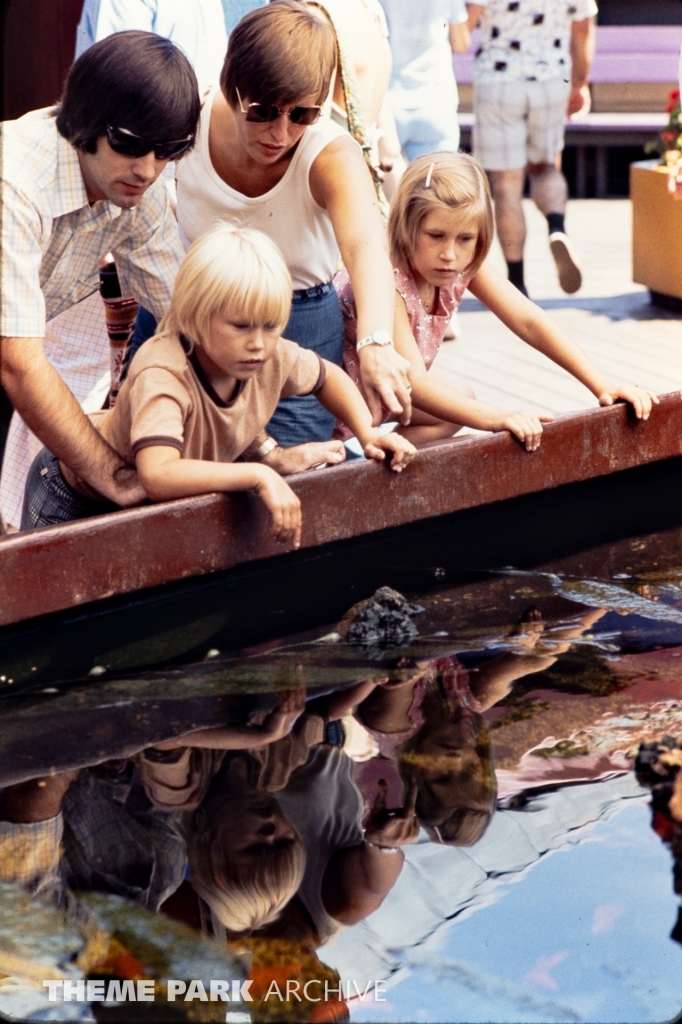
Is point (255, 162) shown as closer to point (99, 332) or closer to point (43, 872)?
point (99, 332)

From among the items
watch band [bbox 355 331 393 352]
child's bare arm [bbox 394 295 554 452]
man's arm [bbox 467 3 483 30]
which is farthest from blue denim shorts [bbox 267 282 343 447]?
man's arm [bbox 467 3 483 30]

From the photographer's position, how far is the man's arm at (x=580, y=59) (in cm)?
680

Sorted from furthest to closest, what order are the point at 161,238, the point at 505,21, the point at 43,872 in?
the point at 505,21 → the point at 161,238 → the point at 43,872

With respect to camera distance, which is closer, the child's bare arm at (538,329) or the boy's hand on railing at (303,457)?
the boy's hand on railing at (303,457)

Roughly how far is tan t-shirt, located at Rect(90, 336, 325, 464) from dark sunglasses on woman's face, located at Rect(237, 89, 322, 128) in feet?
1.52

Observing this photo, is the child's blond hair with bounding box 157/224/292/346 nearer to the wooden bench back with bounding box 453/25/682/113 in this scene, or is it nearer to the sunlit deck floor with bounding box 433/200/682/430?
the sunlit deck floor with bounding box 433/200/682/430

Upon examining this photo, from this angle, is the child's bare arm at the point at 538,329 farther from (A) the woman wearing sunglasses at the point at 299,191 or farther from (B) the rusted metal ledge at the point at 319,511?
(A) the woman wearing sunglasses at the point at 299,191

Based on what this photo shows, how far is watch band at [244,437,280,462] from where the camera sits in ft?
9.65

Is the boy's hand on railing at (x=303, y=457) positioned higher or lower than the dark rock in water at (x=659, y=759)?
higher

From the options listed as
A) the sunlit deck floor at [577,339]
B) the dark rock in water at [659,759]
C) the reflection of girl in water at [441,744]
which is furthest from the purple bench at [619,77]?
the dark rock in water at [659,759]

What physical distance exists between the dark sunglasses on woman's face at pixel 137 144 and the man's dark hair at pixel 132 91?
0.01 m

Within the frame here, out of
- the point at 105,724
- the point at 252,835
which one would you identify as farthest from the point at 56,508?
the point at 252,835

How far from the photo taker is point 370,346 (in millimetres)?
2861

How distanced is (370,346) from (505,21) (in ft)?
13.8
